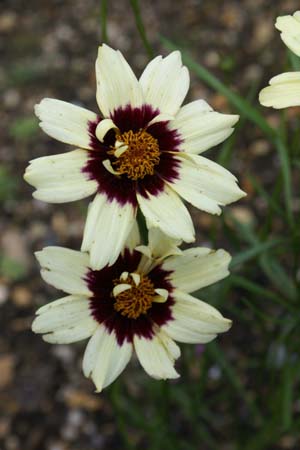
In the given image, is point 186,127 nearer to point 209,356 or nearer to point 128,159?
point 128,159

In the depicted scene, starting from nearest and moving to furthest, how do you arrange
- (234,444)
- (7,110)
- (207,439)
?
(207,439) < (234,444) < (7,110)

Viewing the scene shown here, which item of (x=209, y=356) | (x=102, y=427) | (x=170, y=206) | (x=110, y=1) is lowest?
(x=102, y=427)

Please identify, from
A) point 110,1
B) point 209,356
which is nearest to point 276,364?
point 209,356

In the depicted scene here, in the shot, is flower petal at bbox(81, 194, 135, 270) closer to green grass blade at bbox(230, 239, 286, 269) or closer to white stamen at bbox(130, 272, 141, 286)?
white stamen at bbox(130, 272, 141, 286)

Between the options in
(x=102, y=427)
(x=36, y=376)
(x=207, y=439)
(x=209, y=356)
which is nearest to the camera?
(x=209, y=356)

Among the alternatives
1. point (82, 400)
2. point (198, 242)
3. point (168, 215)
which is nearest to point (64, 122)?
point (168, 215)

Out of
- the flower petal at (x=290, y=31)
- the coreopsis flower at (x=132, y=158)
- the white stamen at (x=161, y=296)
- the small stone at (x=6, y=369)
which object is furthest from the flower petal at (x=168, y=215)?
the small stone at (x=6, y=369)

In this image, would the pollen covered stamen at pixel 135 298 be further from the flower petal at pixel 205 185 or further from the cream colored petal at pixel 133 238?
the flower petal at pixel 205 185
